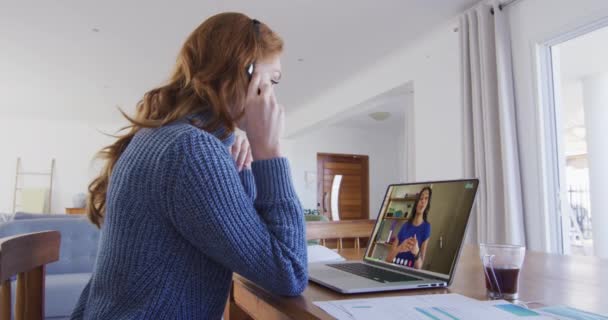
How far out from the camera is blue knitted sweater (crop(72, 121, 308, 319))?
2.11 ft

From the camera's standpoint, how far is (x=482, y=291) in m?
0.76

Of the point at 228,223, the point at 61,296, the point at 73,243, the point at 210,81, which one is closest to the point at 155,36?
the point at 73,243

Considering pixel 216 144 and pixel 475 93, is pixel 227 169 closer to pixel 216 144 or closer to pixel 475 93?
pixel 216 144

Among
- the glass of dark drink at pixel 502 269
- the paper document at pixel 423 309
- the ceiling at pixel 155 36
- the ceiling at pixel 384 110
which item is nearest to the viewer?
the paper document at pixel 423 309

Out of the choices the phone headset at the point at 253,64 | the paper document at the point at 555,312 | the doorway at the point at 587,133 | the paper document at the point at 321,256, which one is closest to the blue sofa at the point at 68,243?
the paper document at the point at 321,256

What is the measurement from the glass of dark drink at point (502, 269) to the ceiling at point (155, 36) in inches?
112

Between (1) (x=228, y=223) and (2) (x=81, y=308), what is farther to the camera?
(2) (x=81, y=308)

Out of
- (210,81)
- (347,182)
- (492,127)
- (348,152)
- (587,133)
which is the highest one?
(348,152)

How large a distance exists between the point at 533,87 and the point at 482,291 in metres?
2.63

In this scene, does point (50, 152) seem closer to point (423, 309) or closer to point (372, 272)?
point (372, 272)

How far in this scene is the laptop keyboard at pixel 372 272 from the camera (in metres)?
0.81

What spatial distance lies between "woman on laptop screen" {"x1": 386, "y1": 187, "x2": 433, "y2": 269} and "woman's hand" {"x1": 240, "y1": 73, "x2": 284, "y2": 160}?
350mm

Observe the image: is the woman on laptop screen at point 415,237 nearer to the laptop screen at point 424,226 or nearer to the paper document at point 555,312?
the laptop screen at point 424,226

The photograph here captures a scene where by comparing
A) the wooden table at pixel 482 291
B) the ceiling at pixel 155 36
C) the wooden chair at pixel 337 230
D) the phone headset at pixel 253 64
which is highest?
the ceiling at pixel 155 36
